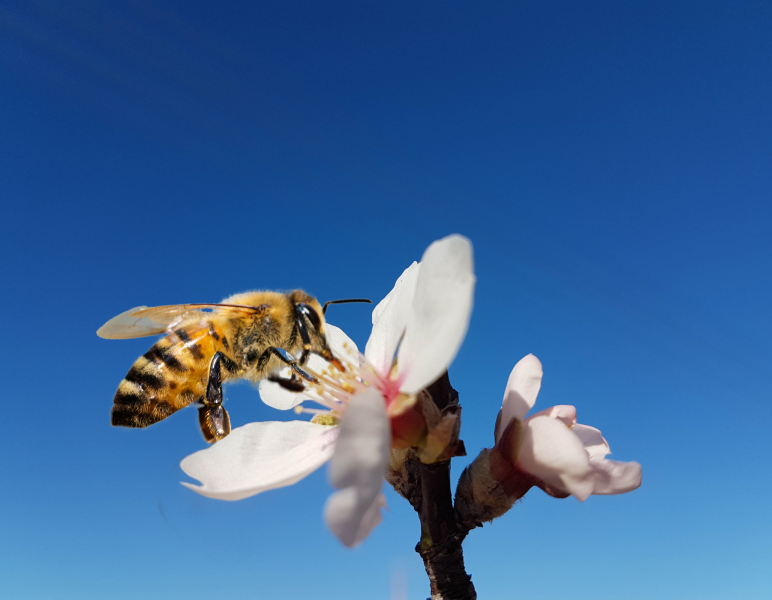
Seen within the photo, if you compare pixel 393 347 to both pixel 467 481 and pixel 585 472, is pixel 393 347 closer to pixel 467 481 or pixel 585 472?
pixel 467 481

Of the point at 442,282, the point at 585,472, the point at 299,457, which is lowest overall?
the point at 585,472

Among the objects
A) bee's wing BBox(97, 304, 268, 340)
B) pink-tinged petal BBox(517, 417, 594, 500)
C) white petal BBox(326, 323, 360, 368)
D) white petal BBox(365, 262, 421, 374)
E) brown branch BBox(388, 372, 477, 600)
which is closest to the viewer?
pink-tinged petal BBox(517, 417, 594, 500)

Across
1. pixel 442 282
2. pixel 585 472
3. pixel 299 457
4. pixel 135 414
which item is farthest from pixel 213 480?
pixel 585 472

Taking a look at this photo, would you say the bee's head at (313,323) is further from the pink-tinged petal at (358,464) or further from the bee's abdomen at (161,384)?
the pink-tinged petal at (358,464)

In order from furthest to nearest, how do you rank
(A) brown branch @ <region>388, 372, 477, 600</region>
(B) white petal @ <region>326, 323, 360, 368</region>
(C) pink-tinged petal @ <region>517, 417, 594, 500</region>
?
1. (B) white petal @ <region>326, 323, 360, 368</region>
2. (A) brown branch @ <region>388, 372, 477, 600</region>
3. (C) pink-tinged petal @ <region>517, 417, 594, 500</region>

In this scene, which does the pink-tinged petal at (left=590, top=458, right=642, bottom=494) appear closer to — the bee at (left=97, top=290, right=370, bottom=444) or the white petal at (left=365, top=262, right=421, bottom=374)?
the white petal at (left=365, top=262, right=421, bottom=374)

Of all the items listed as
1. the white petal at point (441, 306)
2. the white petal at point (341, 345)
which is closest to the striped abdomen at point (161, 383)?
the white petal at point (341, 345)

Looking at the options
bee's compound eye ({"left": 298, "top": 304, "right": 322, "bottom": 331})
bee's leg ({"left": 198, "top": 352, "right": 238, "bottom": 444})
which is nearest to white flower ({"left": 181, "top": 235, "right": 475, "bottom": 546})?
bee's compound eye ({"left": 298, "top": 304, "right": 322, "bottom": 331})
